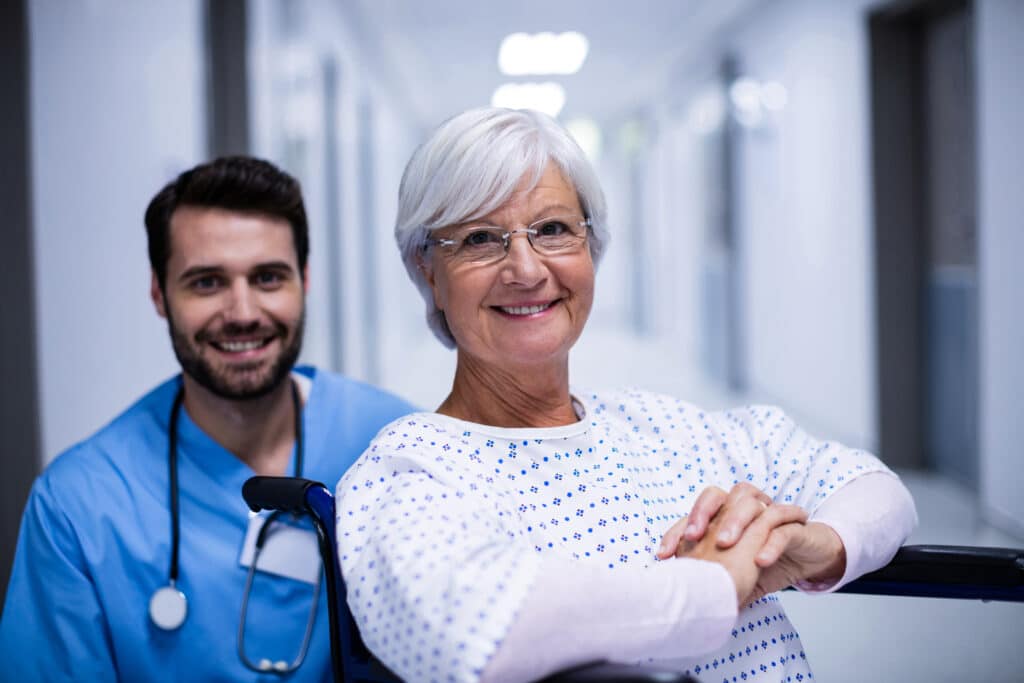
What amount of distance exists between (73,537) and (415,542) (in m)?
0.66

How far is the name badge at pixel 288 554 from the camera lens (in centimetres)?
136

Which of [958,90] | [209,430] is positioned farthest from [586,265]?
[958,90]

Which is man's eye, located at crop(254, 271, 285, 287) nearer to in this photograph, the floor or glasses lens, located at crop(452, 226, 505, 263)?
glasses lens, located at crop(452, 226, 505, 263)

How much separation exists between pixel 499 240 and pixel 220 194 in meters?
0.58

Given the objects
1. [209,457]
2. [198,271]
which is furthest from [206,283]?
[209,457]

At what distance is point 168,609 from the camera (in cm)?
131

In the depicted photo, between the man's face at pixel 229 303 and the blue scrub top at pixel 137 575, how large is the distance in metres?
0.11

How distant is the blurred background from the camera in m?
2.02

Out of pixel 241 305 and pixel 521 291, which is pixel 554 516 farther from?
pixel 241 305

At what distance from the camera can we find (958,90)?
Answer: 4.07 metres

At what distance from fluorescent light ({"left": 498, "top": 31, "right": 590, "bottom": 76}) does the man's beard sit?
20.8ft

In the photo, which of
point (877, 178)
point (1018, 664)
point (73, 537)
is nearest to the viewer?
point (1018, 664)

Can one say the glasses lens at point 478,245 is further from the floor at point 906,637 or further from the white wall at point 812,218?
the white wall at point 812,218

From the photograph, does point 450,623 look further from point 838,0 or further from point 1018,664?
point 838,0
